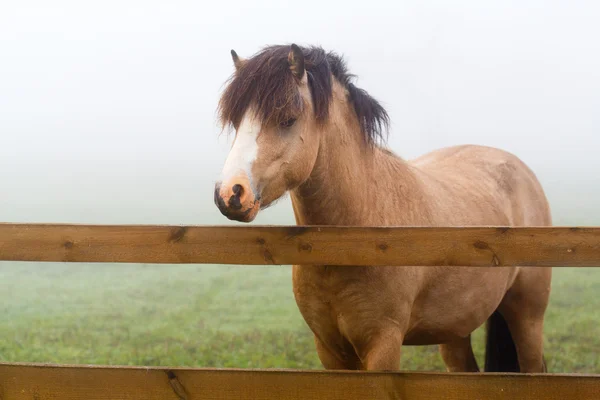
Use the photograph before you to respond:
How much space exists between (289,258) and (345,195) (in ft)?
1.87

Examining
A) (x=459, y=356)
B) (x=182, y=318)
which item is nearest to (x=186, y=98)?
(x=182, y=318)

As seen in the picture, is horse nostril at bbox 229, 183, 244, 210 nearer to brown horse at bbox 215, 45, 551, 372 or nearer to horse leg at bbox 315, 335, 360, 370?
brown horse at bbox 215, 45, 551, 372

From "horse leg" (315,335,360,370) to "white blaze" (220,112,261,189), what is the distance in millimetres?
1069

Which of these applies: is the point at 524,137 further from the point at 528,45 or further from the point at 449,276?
the point at 449,276

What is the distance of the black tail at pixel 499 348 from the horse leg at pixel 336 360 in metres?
1.51

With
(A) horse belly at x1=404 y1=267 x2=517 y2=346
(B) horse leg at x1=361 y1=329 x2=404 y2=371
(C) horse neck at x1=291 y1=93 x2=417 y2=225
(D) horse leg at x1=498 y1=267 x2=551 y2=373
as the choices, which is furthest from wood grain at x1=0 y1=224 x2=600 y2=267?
(D) horse leg at x1=498 y1=267 x2=551 y2=373

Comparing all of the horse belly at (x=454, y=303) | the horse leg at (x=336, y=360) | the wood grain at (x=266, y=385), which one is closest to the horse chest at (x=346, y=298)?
the horse leg at (x=336, y=360)

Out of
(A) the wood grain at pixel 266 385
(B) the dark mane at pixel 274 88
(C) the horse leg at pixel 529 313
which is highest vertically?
(B) the dark mane at pixel 274 88

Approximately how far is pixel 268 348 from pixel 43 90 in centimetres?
461

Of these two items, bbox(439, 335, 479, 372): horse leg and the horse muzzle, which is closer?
the horse muzzle

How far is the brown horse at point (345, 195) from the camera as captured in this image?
209cm

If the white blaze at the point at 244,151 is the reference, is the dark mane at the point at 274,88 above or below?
above

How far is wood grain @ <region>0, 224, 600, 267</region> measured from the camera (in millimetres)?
1859

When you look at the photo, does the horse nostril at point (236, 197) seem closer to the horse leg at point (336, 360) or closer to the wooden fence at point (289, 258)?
the wooden fence at point (289, 258)
